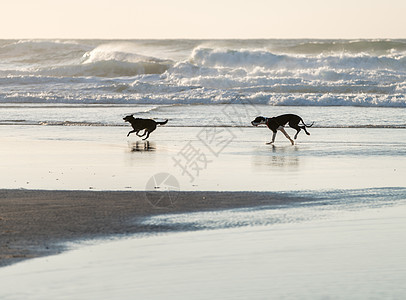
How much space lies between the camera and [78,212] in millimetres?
7633

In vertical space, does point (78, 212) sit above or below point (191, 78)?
below

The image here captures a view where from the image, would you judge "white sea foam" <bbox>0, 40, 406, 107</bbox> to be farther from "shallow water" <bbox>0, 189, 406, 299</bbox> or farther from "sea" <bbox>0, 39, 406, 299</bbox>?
"shallow water" <bbox>0, 189, 406, 299</bbox>

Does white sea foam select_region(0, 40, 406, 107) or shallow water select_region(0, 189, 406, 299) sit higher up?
white sea foam select_region(0, 40, 406, 107)

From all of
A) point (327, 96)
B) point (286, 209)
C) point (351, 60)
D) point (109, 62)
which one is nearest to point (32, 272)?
point (286, 209)

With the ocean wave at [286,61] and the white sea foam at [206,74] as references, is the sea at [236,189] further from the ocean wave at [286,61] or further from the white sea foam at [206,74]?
the ocean wave at [286,61]

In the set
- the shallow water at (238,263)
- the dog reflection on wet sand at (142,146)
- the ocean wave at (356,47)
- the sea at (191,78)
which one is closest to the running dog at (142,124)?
the dog reflection on wet sand at (142,146)

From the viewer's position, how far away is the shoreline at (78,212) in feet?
20.6

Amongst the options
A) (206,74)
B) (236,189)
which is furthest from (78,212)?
(206,74)

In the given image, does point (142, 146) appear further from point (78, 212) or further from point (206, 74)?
point (206, 74)

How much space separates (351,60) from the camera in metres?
48.8

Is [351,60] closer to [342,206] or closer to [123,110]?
[123,110]

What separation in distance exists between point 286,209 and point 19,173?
14.1 feet

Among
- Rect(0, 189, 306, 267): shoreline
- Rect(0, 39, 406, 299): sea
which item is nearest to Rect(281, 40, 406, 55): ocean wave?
Rect(0, 39, 406, 299): sea

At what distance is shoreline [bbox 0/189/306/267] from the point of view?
6281mm
